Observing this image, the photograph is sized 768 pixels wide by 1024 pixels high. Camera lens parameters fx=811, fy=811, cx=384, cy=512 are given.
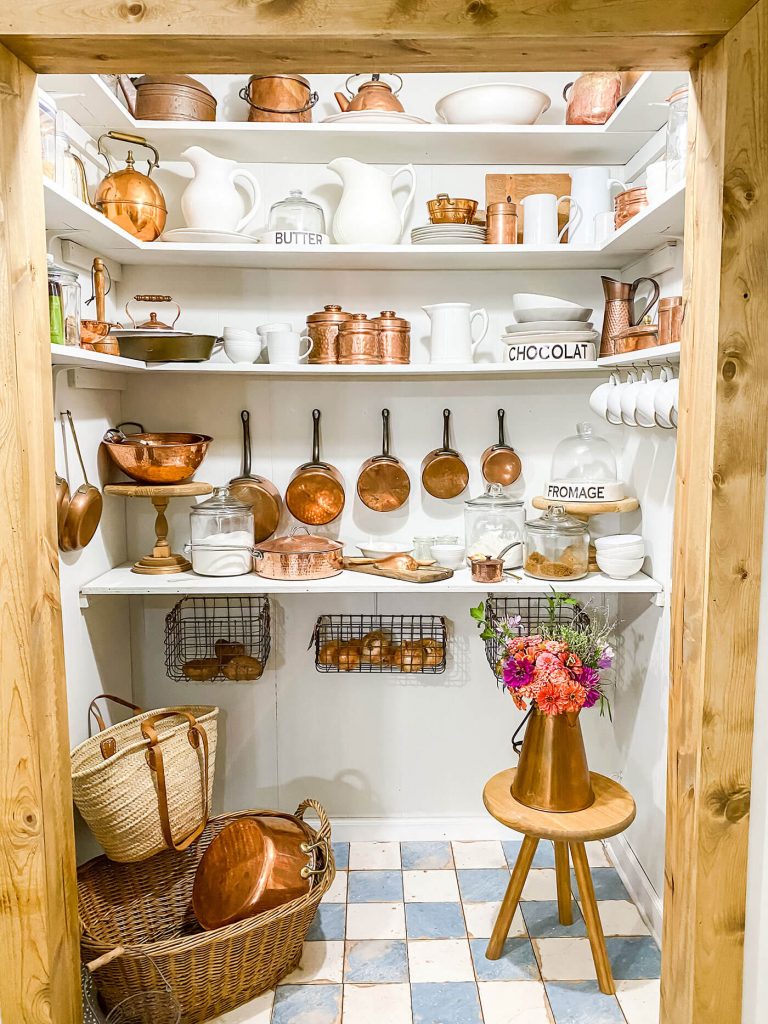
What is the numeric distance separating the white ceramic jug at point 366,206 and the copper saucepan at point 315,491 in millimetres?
559

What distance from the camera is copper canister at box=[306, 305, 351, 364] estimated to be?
237cm

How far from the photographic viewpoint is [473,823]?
2746 mm

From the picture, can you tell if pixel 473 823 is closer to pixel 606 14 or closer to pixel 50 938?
pixel 50 938

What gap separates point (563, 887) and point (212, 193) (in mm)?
2162

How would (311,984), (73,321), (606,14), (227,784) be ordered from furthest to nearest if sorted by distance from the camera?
(227,784)
(311,984)
(73,321)
(606,14)

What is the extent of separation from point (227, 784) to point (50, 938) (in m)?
1.38

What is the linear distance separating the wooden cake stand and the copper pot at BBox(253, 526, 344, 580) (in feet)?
0.79

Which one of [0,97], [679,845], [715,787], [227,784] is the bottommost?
[227,784]

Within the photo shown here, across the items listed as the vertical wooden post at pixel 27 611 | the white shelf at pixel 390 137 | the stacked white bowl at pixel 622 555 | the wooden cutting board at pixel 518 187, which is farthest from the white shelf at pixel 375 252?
A: the stacked white bowl at pixel 622 555

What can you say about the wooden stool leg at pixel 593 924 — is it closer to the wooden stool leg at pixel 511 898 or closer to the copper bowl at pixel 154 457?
the wooden stool leg at pixel 511 898

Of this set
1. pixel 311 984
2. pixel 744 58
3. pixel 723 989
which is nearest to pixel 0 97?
pixel 744 58

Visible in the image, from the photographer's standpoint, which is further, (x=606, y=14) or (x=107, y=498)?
(x=107, y=498)

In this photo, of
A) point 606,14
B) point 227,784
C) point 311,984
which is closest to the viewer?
point 606,14

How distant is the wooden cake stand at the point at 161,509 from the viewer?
7.48 feet
